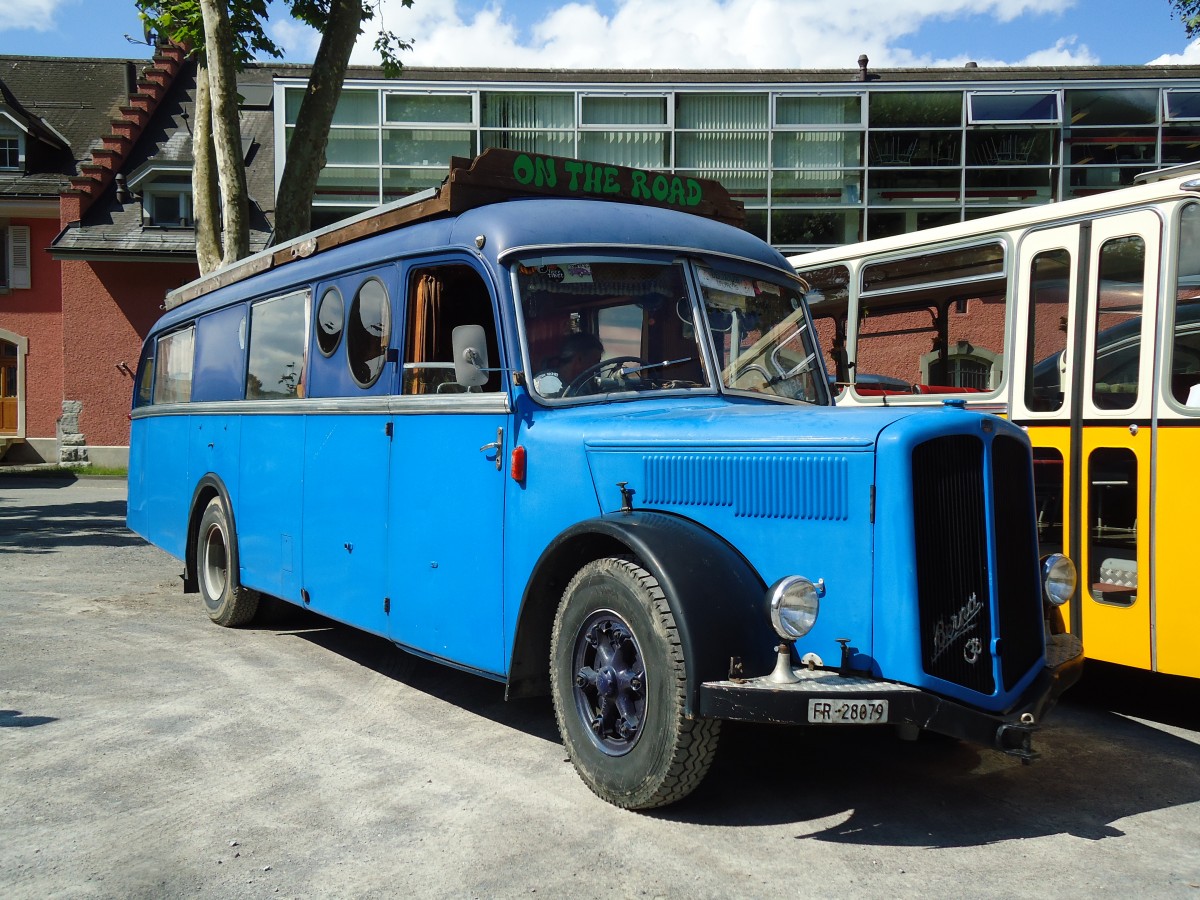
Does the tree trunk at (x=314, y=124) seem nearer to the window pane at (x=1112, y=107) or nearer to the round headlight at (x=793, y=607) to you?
the round headlight at (x=793, y=607)

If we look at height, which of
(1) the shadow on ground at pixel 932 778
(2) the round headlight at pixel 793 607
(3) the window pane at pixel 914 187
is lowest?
(1) the shadow on ground at pixel 932 778

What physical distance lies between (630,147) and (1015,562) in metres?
21.5

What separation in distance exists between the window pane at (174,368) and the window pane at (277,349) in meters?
1.61

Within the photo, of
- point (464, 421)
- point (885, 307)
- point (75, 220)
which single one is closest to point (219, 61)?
point (885, 307)

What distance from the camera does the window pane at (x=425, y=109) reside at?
958 inches

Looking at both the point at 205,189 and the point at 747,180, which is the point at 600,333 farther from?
the point at 747,180

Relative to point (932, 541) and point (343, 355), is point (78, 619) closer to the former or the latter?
point (343, 355)

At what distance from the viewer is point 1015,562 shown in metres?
4.18

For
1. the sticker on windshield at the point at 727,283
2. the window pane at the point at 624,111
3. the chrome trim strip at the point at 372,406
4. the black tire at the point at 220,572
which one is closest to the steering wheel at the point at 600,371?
the chrome trim strip at the point at 372,406

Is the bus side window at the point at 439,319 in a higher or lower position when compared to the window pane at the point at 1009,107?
lower

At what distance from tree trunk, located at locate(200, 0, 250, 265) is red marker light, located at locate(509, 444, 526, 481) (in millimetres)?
8941

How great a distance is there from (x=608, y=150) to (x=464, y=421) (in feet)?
67.0

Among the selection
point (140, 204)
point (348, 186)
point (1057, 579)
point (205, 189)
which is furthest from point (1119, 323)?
point (140, 204)

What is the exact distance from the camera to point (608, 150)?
2458cm
